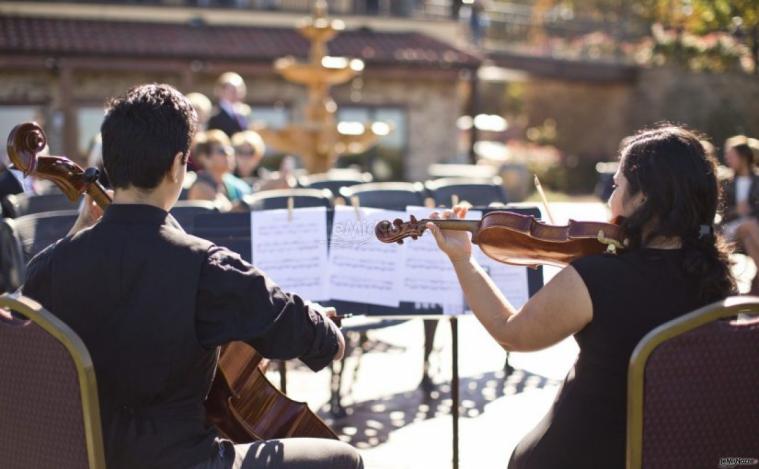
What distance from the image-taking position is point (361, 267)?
3525 mm

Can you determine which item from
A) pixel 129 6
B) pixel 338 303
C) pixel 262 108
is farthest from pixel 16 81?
pixel 338 303

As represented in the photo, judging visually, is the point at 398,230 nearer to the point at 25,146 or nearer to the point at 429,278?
the point at 429,278

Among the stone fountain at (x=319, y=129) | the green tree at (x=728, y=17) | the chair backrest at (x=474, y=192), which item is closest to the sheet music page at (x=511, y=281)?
the chair backrest at (x=474, y=192)

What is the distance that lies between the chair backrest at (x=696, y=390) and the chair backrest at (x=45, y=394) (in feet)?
4.16

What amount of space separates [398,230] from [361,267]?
728 mm

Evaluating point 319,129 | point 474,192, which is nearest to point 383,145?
point 319,129

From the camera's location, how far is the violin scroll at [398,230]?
2.77 meters

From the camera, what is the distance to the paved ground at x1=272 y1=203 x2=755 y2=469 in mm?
4254

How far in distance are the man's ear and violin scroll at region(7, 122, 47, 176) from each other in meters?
0.56

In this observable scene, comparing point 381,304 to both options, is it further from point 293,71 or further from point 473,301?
point 293,71

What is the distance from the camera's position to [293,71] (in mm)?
11062

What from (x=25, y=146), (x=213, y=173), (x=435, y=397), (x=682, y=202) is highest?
(x=25, y=146)

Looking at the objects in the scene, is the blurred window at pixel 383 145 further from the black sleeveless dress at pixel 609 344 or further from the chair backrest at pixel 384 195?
the black sleeveless dress at pixel 609 344

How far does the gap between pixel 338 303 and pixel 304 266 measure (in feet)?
0.69
